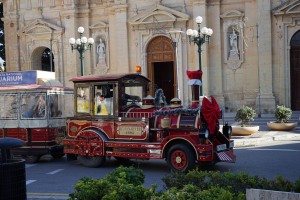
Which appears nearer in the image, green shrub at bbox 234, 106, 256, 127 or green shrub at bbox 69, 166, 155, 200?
green shrub at bbox 69, 166, 155, 200

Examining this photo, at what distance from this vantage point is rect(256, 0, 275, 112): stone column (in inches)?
1040

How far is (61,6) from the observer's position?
106 feet

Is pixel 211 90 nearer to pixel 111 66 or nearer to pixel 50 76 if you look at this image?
pixel 111 66

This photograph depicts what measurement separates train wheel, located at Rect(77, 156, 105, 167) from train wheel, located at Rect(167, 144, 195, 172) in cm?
240

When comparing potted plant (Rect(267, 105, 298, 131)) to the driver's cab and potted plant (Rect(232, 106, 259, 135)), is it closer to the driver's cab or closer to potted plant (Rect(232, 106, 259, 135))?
potted plant (Rect(232, 106, 259, 135))

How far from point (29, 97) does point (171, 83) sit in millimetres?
18834

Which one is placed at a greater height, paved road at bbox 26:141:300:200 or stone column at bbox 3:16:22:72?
stone column at bbox 3:16:22:72

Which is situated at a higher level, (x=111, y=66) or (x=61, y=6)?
(x=61, y=6)

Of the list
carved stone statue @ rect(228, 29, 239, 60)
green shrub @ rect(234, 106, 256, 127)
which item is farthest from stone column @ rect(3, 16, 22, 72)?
green shrub @ rect(234, 106, 256, 127)

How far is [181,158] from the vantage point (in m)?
11.1

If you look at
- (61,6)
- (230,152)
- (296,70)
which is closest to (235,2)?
(296,70)

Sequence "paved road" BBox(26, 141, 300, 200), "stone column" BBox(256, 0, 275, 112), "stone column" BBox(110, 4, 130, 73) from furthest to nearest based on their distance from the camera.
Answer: "stone column" BBox(110, 4, 130, 73), "stone column" BBox(256, 0, 275, 112), "paved road" BBox(26, 141, 300, 200)

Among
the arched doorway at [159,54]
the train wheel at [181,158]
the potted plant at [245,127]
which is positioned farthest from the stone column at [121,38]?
the train wheel at [181,158]

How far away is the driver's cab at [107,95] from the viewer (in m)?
12.4
